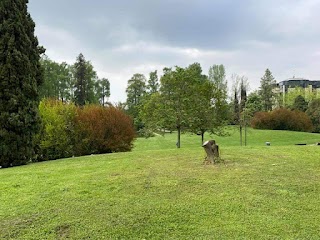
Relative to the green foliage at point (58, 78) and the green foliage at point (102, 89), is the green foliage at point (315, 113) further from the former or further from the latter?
the green foliage at point (58, 78)

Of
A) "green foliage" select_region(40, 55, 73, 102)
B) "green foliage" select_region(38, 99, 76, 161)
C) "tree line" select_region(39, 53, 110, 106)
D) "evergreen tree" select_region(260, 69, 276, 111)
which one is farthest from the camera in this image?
"evergreen tree" select_region(260, 69, 276, 111)

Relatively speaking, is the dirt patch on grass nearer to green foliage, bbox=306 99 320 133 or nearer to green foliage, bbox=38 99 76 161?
green foliage, bbox=38 99 76 161

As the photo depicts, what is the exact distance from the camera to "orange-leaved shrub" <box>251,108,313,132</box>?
31.3m

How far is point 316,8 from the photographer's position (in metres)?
10.4

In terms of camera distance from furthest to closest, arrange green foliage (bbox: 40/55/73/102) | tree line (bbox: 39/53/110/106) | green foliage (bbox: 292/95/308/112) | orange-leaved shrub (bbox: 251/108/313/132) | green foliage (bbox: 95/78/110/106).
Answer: green foliage (bbox: 95/78/110/106), tree line (bbox: 39/53/110/106), green foliage (bbox: 40/55/73/102), green foliage (bbox: 292/95/308/112), orange-leaved shrub (bbox: 251/108/313/132)

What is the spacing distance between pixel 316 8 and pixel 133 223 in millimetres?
10701

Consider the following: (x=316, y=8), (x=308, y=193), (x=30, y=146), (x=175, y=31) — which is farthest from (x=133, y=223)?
(x=175, y=31)

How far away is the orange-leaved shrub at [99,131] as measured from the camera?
1232 cm

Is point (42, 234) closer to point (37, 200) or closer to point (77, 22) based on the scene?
point (37, 200)

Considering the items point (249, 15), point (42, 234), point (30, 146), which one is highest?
point (249, 15)

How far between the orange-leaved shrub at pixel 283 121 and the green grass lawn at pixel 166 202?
26763 millimetres

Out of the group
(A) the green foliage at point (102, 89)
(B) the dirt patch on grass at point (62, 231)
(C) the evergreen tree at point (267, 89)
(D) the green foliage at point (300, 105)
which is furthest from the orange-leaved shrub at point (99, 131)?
(C) the evergreen tree at point (267, 89)

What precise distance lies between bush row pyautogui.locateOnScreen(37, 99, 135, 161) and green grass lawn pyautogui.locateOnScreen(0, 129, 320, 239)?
5872 millimetres

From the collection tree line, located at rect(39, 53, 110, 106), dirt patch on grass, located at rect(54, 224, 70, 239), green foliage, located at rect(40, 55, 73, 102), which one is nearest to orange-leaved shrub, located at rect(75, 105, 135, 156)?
dirt patch on grass, located at rect(54, 224, 70, 239)
